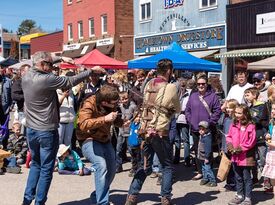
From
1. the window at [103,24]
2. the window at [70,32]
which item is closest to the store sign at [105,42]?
the window at [103,24]

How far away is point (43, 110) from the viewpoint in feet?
17.6

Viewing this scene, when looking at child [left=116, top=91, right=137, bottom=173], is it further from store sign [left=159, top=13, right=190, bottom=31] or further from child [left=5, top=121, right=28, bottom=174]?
store sign [left=159, top=13, right=190, bottom=31]

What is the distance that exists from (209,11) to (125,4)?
887cm

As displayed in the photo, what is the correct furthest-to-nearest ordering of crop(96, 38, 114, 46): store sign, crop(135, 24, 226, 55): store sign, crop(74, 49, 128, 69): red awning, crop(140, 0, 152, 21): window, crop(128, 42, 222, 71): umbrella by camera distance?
crop(96, 38, 114, 46): store sign → crop(140, 0, 152, 21): window → crop(135, 24, 226, 55): store sign → crop(74, 49, 128, 69): red awning → crop(128, 42, 222, 71): umbrella

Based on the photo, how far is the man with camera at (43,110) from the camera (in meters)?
5.28

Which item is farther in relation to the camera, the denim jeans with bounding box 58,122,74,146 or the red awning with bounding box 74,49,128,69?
the red awning with bounding box 74,49,128,69

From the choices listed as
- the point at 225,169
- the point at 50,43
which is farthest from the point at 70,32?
the point at 225,169

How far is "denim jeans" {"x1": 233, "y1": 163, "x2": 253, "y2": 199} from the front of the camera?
19.3 ft

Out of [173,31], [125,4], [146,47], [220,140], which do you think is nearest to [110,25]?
[125,4]

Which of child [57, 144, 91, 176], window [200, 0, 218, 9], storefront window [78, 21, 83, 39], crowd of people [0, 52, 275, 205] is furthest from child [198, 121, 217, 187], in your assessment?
storefront window [78, 21, 83, 39]

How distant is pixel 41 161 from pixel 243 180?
8.86ft

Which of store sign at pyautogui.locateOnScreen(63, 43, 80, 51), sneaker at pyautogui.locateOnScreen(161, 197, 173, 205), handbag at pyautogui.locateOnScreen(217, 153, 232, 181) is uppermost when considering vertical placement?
store sign at pyautogui.locateOnScreen(63, 43, 80, 51)

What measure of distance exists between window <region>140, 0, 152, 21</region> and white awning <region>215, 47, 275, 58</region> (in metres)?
7.39

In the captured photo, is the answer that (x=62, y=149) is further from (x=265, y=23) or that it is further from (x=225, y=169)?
(x=265, y=23)
